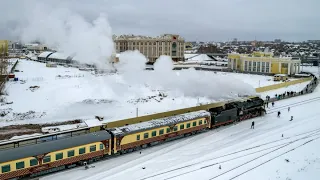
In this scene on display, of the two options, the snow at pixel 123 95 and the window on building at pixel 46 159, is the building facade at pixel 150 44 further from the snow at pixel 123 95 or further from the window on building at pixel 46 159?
the window on building at pixel 46 159

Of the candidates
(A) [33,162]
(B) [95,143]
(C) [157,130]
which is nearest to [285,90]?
(C) [157,130]

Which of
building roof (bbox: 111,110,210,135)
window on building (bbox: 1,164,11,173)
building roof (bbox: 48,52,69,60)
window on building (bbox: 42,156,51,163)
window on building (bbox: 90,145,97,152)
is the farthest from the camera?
building roof (bbox: 48,52,69,60)

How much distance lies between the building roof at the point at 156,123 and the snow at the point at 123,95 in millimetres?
6809

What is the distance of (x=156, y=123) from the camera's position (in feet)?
63.8

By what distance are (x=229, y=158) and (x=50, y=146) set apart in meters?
10.1

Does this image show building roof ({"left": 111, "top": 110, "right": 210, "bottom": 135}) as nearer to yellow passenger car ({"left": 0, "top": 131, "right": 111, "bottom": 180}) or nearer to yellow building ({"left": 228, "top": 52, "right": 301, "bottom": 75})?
yellow passenger car ({"left": 0, "top": 131, "right": 111, "bottom": 180})

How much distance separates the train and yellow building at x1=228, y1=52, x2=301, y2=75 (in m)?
44.6

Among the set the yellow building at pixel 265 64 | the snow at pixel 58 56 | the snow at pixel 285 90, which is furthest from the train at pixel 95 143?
the snow at pixel 58 56

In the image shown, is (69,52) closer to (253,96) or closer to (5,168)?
(253,96)

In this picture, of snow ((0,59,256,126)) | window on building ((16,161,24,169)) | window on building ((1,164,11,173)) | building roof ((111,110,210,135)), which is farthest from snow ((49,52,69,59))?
window on building ((1,164,11,173))

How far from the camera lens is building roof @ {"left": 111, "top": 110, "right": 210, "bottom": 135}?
57.6ft

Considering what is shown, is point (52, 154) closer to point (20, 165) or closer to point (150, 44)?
point (20, 165)

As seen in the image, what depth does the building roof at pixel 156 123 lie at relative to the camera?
691 inches

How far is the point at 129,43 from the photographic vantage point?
3425 inches
